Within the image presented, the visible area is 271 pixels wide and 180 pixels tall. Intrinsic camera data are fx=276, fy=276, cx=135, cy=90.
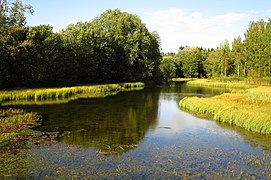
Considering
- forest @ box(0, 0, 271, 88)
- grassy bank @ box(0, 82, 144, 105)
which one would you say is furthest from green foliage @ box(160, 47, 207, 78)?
grassy bank @ box(0, 82, 144, 105)

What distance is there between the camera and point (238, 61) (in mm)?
91812

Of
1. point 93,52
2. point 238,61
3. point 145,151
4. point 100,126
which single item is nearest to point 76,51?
point 93,52

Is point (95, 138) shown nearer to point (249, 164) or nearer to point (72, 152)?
point (72, 152)

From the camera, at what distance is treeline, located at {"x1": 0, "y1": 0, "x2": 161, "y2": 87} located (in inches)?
1719

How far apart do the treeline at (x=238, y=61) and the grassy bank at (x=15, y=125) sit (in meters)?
67.1

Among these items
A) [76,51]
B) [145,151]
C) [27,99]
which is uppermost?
[76,51]

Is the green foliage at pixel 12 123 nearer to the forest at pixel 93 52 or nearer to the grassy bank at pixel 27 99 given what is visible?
the grassy bank at pixel 27 99

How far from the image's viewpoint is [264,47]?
253 feet

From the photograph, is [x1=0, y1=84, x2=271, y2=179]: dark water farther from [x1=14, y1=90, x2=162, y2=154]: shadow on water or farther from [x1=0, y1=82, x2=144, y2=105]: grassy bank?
[x1=0, y1=82, x2=144, y2=105]: grassy bank

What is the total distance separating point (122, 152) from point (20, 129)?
8.46 m

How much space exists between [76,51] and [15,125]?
4148cm

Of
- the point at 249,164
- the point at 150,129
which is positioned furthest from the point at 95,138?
the point at 249,164

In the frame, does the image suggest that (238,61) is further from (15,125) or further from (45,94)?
(15,125)

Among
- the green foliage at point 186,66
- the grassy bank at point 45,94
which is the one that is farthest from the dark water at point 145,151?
the green foliage at point 186,66
